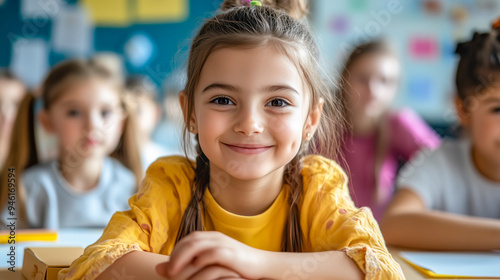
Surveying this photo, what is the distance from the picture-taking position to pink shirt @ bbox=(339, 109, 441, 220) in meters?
1.90

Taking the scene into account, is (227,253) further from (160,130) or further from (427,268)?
(160,130)

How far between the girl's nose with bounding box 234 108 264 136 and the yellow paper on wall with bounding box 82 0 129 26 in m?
3.12

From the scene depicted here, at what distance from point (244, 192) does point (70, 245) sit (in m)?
0.41

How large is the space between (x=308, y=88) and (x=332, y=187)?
170 millimetres

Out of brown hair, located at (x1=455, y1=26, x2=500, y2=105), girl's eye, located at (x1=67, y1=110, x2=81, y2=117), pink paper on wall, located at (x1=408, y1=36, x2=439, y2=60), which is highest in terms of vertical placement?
pink paper on wall, located at (x1=408, y1=36, x2=439, y2=60)

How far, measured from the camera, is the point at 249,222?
2.85ft

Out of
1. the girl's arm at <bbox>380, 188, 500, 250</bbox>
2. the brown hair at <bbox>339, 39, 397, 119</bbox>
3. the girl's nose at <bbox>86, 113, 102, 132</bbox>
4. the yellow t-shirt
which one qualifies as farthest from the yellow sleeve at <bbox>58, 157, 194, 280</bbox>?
the brown hair at <bbox>339, 39, 397, 119</bbox>

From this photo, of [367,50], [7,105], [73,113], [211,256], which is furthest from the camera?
[7,105]

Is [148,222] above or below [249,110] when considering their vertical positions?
below

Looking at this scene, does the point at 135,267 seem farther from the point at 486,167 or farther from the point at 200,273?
the point at 486,167

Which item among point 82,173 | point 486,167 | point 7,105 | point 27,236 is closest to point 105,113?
point 82,173

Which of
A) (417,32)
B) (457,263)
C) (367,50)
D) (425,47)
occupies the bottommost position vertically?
(457,263)

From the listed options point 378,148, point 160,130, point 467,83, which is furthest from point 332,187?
point 160,130

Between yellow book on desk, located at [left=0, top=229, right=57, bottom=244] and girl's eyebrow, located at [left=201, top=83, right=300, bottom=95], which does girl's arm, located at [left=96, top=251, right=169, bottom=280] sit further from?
yellow book on desk, located at [left=0, top=229, right=57, bottom=244]
